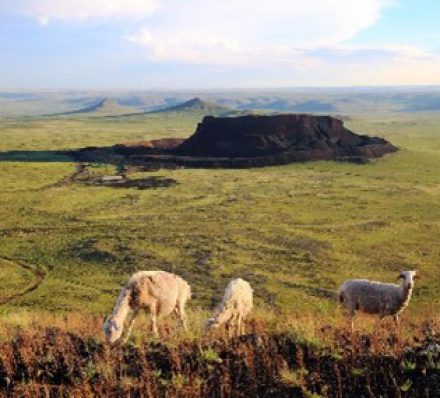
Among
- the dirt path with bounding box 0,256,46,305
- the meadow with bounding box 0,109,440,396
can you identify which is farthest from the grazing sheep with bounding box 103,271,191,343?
the dirt path with bounding box 0,256,46,305

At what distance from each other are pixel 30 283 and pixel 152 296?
54.2 feet

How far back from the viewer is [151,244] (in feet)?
116

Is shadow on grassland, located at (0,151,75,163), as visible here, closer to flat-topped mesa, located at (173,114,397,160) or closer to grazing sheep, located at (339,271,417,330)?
flat-topped mesa, located at (173,114,397,160)

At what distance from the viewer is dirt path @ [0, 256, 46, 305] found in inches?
1022

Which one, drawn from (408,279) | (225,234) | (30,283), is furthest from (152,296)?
(225,234)

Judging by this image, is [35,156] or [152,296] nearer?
[152,296]

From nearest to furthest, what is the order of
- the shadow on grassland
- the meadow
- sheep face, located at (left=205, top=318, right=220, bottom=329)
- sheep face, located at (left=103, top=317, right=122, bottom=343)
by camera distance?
sheep face, located at (left=103, top=317, right=122, bottom=343), sheep face, located at (left=205, top=318, right=220, bottom=329), the meadow, the shadow on grassland

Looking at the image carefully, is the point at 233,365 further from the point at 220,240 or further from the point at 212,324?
the point at 220,240

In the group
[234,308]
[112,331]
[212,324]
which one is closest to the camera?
[112,331]

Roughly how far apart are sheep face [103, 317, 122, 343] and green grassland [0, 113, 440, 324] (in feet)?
39.2

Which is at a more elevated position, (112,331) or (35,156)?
(112,331)

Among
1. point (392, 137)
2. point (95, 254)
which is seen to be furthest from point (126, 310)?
point (392, 137)

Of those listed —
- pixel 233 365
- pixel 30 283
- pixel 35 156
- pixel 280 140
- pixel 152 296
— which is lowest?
pixel 30 283

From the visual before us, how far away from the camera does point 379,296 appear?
15.2 meters
